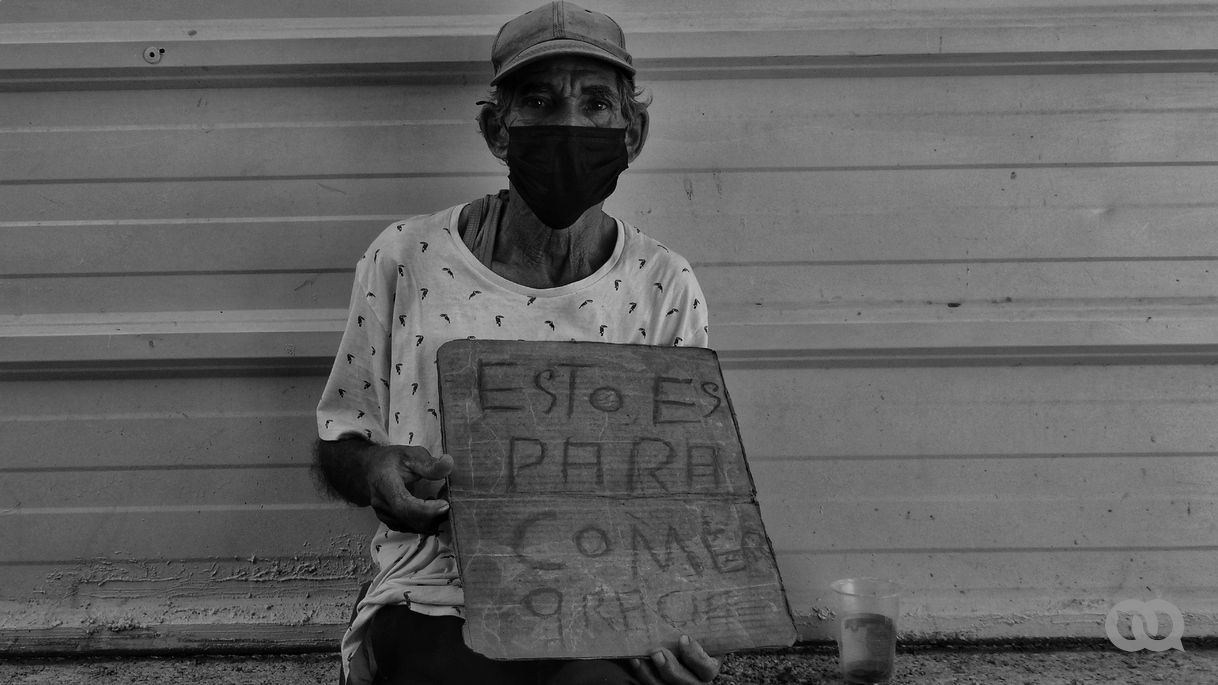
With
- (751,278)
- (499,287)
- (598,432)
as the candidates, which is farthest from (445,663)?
(751,278)

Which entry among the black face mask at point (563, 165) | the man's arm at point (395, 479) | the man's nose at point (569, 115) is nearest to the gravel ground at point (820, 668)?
the man's arm at point (395, 479)

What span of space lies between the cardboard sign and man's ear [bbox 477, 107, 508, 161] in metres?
0.47

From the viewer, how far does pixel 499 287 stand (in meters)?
2.07

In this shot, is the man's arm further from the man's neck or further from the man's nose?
the man's nose

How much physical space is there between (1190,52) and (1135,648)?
1652 millimetres

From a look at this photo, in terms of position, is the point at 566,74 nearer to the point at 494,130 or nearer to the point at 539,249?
the point at 494,130

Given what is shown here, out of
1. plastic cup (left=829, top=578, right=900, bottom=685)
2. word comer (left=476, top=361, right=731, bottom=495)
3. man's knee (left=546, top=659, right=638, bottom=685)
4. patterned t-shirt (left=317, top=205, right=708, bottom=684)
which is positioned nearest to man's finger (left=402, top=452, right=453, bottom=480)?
word comer (left=476, top=361, right=731, bottom=495)

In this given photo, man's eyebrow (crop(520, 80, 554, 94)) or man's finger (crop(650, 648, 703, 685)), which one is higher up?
man's eyebrow (crop(520, 80, 554, 94))

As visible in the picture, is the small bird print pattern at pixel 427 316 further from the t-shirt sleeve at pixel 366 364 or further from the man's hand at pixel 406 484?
the man's hand at pixel 406 484

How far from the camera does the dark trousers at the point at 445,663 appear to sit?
5.70 feet

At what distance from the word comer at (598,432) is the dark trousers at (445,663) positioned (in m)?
0.31

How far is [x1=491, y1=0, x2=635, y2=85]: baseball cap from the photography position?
6.45 feet

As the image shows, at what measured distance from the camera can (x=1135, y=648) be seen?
274 cm

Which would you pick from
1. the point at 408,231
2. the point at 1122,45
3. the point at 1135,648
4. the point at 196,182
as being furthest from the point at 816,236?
the point at 196,182
